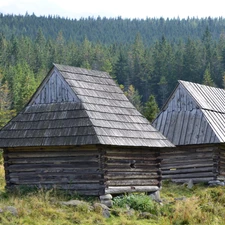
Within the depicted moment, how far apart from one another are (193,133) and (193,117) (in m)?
1.00

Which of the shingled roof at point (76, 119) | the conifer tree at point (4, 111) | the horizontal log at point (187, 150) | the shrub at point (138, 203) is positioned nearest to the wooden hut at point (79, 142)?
the shingled roof at point (76, 119)

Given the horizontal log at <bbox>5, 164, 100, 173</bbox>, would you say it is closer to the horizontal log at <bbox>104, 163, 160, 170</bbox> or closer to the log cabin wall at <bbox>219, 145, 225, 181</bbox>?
the horizontal log at <bbox>104, 163, 160, 170</bbox>

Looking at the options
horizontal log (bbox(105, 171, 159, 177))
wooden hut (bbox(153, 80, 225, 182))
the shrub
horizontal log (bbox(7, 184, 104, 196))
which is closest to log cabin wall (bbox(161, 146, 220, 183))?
wooden hut (bbox(153, 80, 225, 182))

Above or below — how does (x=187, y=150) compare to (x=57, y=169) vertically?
below

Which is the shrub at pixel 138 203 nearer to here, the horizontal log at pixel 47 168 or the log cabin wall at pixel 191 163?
the horizontal log at pixel 47 168

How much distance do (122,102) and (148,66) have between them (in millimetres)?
80170

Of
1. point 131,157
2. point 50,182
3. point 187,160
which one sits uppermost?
point 131,157

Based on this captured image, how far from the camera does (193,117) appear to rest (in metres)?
25.4

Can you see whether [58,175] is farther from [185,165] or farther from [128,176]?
[185,165]

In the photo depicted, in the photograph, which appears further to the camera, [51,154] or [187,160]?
[187,160]

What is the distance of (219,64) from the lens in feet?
300

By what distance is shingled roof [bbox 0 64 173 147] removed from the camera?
17688 millimetres

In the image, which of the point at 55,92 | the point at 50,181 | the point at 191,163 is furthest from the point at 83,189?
the point at 191,163

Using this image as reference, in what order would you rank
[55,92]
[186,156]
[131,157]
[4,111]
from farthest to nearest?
[4,111] → [186,156] → [55,92] → [131,157]
